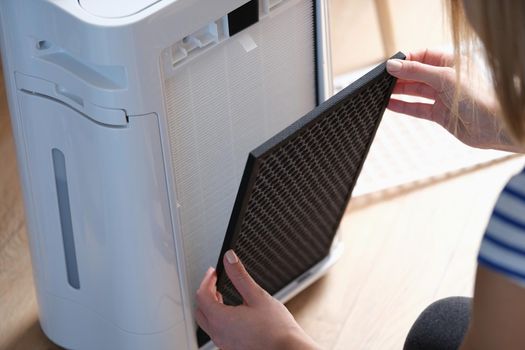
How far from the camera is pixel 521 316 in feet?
2.38

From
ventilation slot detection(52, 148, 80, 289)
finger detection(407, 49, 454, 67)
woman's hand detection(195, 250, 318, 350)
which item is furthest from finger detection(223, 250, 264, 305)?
finger detection(407, 49, 454, 67)

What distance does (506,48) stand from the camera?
71 centimetres

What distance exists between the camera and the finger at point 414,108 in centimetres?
118

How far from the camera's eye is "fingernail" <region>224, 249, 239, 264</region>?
41.7 inches

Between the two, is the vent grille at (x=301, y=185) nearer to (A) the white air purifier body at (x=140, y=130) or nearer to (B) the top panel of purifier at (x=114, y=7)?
(A) the white air purifier body at (x=140, y=130)

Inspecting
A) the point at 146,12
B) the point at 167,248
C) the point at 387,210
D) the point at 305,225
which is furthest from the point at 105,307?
the point at 387,210

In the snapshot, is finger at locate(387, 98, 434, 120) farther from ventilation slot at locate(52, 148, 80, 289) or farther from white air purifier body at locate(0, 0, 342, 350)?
ventilation slot at locate(52, 148, 80, 289)

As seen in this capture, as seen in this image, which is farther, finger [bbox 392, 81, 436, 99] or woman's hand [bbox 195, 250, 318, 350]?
finger [bbox 392, 81, 436, 99]

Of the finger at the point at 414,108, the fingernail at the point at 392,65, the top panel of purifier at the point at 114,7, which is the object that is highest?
the top panel of purifier at the point at 114,7

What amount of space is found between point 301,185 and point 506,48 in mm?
458

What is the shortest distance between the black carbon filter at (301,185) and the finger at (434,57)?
6 centimetres

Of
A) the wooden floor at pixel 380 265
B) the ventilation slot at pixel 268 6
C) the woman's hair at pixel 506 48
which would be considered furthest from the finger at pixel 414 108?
the woman's hair at pixel 506 48

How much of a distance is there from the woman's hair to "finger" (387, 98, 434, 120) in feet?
1.41

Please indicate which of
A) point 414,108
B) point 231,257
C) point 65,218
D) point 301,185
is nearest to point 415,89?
point 414,108
